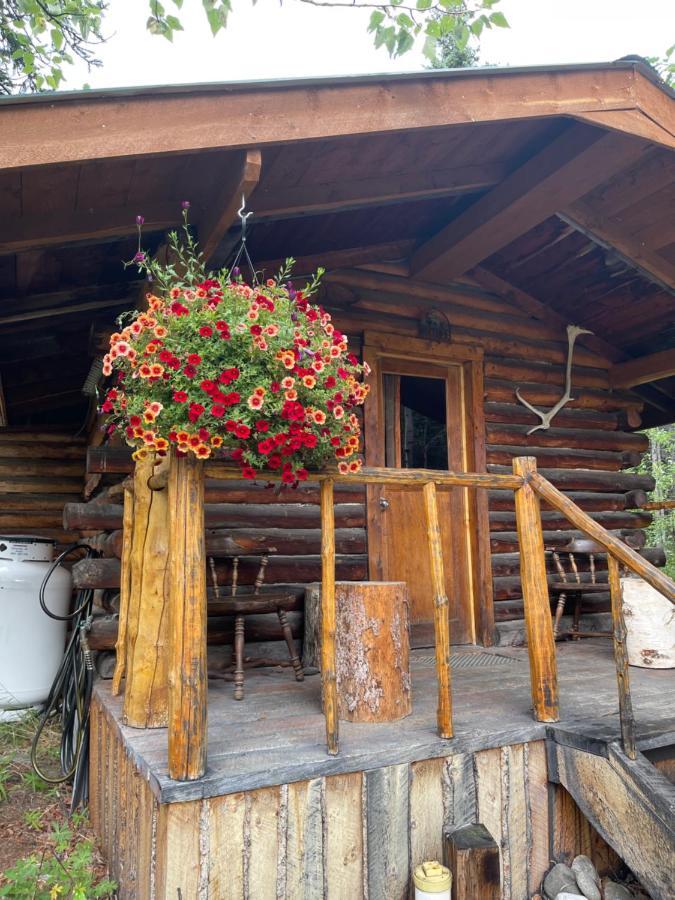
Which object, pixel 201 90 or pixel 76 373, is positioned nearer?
pixel 201 90

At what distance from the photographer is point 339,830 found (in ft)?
7.38

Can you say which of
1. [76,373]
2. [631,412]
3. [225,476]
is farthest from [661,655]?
[76,373]

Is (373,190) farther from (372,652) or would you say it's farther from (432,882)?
(432,882)

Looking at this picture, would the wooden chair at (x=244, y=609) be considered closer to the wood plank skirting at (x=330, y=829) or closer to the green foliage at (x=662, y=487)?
the wood plank skirting at (x=330, y=829)

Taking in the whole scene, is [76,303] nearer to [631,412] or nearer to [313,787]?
[313,787]

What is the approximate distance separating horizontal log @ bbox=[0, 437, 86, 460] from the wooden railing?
3884 mm

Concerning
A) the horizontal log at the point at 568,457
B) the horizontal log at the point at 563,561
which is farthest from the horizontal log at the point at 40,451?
the horizontal log at the point at 563,561

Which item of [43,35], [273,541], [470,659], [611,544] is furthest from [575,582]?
[43,35]

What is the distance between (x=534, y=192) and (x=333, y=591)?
2.65 m

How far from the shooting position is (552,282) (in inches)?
209

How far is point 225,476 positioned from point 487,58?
16.1m

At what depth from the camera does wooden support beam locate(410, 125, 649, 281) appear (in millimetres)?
3453

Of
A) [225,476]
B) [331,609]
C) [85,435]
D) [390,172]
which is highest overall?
[390,172]

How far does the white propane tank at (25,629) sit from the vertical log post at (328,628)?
294cm
